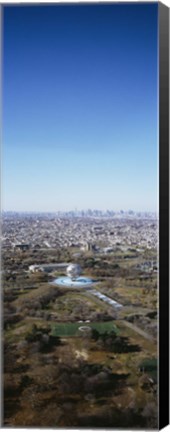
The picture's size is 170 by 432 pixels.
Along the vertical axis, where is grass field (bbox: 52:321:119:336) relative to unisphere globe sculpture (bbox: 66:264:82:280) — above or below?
below

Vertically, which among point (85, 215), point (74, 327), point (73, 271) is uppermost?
point (85, 215)

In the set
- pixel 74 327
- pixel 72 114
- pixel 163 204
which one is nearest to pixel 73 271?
pixel 74 327

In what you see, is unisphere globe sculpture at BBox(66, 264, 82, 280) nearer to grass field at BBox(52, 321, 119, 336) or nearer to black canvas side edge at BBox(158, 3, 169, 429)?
grass field at BBox(52, 321, 119, 336)

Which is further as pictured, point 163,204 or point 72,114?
point 72,114

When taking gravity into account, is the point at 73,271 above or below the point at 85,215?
below

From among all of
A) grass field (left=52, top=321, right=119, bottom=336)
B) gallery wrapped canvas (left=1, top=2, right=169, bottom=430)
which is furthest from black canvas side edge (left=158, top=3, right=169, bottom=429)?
grass field (left=52, top=321, right=119, bottom=336)

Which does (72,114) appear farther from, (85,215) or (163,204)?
(163,204)

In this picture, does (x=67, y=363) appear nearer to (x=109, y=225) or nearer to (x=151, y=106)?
(x=109, y=225)
